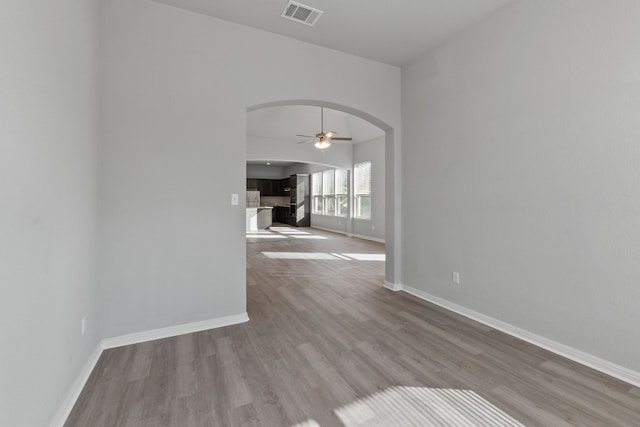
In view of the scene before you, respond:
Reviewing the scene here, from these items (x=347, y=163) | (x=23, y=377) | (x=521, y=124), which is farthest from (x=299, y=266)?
(x=347, y=163)

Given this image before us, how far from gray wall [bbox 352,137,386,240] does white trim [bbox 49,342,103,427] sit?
283 inches

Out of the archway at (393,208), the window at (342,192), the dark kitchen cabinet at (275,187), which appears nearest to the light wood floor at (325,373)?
the archway at (393,208)

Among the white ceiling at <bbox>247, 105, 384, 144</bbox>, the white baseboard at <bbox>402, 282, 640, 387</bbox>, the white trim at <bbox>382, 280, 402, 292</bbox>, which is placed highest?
the white ceiling at <bbox>247, 105, 384, 144</bbox>

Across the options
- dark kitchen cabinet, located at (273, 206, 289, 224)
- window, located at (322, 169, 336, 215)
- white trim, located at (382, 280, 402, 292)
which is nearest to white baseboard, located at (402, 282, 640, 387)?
white trim, located at (382, 280, 402, 292)

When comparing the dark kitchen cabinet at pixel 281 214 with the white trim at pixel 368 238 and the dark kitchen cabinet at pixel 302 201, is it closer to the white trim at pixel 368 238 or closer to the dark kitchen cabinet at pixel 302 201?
the dark kitchen cabinet at pixel 302 201

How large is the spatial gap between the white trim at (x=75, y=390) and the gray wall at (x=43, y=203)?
48 millimetres

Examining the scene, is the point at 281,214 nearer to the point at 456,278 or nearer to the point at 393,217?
the point at 393,217

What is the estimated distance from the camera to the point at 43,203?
4.73ft

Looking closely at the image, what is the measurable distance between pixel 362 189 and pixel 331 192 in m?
2.20

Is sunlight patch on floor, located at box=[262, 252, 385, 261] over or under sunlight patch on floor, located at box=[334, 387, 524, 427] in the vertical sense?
over

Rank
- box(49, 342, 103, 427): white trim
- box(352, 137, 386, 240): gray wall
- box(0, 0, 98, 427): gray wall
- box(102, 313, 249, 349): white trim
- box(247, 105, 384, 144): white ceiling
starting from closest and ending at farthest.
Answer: box(0, 0, 98, 427): gray wall, box(49, 342, 103, 427): white trim, box(102, 313, 249, 349): white trim, box(247, 105, 384, 144): white ceiling, box(352, 137, 386, 240): gray wall

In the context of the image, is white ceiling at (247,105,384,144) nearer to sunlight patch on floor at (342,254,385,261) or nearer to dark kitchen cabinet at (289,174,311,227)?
sunlight patch on floor at (342,254,385,261)

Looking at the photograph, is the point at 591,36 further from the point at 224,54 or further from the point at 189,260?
the point at 189,260

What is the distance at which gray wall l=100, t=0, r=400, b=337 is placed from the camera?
99.1 inches
